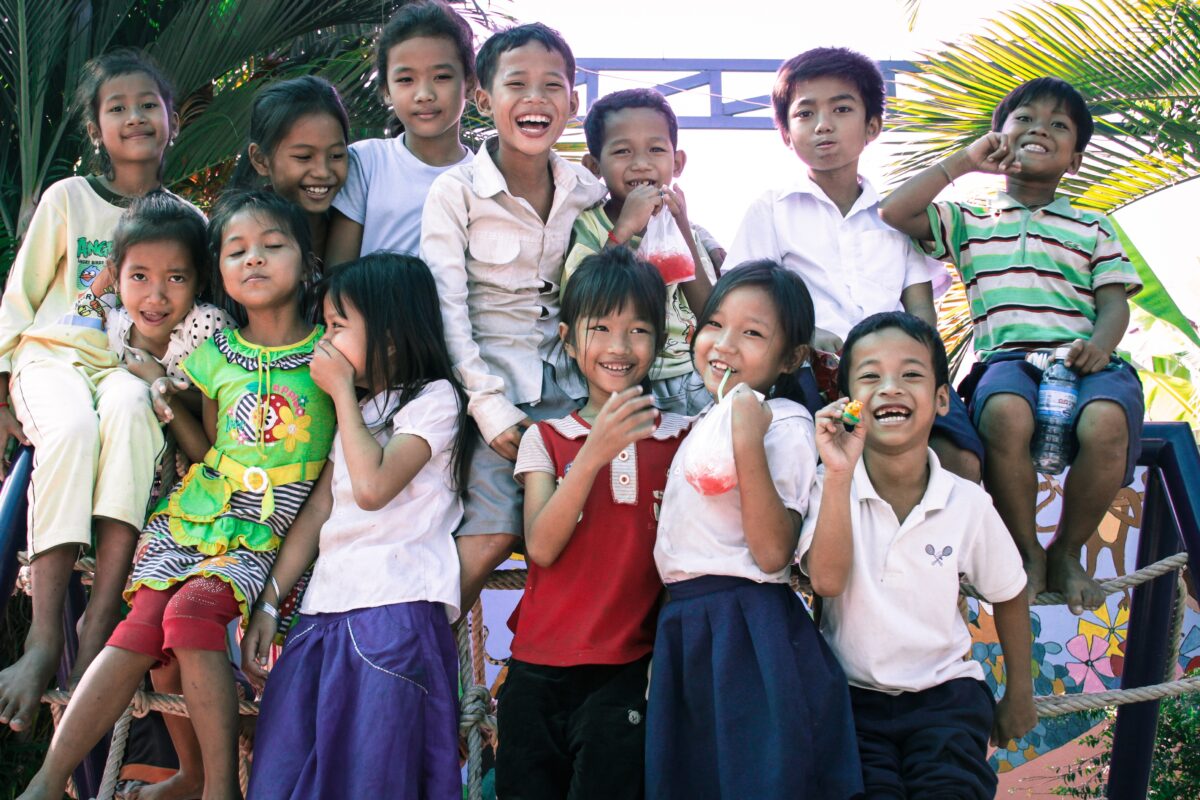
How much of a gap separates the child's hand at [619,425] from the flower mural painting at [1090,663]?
3983 mm

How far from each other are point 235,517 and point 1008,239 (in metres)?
2.09

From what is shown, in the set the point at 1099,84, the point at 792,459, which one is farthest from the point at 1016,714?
the point at 1099,84

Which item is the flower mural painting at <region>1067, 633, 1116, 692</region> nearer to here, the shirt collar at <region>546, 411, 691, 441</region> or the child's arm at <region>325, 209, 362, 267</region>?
the shirt collar at <region>546, 411, 691, 441</region>

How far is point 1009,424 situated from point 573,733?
1271 mm

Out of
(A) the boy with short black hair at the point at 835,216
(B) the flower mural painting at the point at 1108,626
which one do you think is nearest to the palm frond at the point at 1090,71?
(B) the flower mural painting at the point at 1108,626

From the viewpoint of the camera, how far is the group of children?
2.35 metres

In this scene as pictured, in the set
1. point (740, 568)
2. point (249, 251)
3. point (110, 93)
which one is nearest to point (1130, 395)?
point (740, 568)

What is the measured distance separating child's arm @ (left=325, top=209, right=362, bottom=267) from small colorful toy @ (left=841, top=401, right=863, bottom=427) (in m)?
1.52

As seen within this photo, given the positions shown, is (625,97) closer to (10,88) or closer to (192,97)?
(192,97)

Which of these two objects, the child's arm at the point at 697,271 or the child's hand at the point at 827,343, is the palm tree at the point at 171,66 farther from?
the child's hand at the point at 827,343

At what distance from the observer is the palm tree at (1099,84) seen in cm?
623

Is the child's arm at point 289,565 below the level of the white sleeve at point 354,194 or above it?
below

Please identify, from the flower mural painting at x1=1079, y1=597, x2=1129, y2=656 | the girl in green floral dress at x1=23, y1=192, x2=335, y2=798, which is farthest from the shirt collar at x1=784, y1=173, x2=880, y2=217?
the flower mural painting at x1=1079, y1=597, x2=1129, y2=656

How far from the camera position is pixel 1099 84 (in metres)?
6.24
